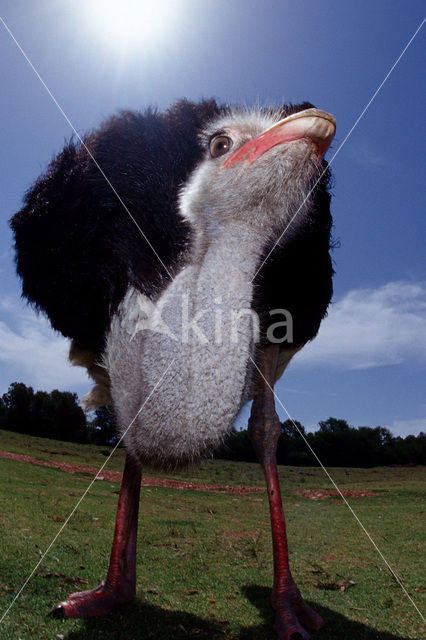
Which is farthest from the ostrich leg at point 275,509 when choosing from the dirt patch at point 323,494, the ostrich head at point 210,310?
the dirt patch at point 323,494

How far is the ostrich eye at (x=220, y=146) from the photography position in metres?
2.36

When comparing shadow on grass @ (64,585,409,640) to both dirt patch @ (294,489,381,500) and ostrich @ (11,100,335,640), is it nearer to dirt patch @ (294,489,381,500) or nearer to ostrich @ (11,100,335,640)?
ostrich @ (11,100,335,640)

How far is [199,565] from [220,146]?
309 centimetres

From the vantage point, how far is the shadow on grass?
Result: 7.29 ft

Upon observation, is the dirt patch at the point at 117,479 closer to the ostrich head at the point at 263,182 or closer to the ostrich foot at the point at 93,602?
the ostrich foot at the point at 93,602

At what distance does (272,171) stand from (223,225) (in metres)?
0.30

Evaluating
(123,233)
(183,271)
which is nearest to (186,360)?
(183,271)

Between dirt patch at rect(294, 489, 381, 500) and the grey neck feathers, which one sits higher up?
the grey neck feathers

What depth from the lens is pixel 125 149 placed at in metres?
2.46

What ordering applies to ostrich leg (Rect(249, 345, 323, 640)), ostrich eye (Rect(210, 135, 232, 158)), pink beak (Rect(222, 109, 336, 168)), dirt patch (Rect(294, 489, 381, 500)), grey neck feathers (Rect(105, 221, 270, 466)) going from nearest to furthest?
1. grey neck feathers (Rect(105, 221, 270, 466))
2. pink beak (Rect(222, 109, 336, 168))
3. ostrich leg (Rect(249, 345, 323, 640))
4. ostrich eye (Rect(210, 135, 232, 158))
5. dirt patch (Rect(294, 489, 381, 500))

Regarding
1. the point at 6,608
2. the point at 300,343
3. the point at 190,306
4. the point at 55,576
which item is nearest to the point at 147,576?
the point at 55,576

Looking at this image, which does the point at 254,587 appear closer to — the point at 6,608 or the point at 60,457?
the point at 6,608

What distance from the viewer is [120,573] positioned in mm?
2533

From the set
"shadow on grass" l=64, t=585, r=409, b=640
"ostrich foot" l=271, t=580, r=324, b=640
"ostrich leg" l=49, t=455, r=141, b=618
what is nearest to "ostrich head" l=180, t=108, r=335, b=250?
"ostrich leg" l=49, t=455, r=141, b=618
